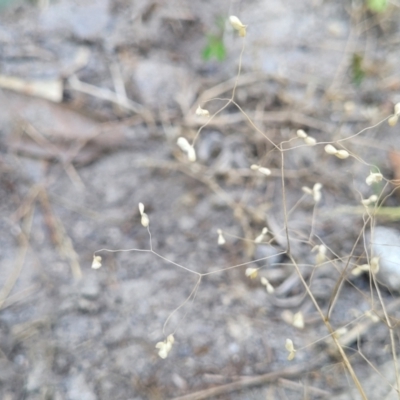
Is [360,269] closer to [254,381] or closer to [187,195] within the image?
[254,381]

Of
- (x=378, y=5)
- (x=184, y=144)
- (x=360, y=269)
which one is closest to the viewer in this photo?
(x=184, y=144)

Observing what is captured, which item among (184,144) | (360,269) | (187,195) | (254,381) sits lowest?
(254,381)

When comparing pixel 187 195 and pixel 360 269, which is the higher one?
pixel 360 269

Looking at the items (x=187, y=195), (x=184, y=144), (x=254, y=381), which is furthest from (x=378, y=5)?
(x=254, y=381)

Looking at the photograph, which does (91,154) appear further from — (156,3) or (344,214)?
(344,214)

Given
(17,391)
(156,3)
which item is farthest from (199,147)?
(17,391)

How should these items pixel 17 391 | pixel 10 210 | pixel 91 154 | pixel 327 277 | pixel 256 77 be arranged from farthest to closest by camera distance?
pixel 256 77 → pixel 91 154 → pixel 10 210 → pixel 327 277 → pixel 17 391

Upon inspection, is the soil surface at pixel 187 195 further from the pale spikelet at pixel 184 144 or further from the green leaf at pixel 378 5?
the pale spikelet at pixel 184 144

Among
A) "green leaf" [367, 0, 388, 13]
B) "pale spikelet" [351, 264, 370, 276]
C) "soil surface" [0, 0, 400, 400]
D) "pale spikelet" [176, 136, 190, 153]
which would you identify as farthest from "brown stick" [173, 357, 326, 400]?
"green leaf" [367, 0, 388, 13]
